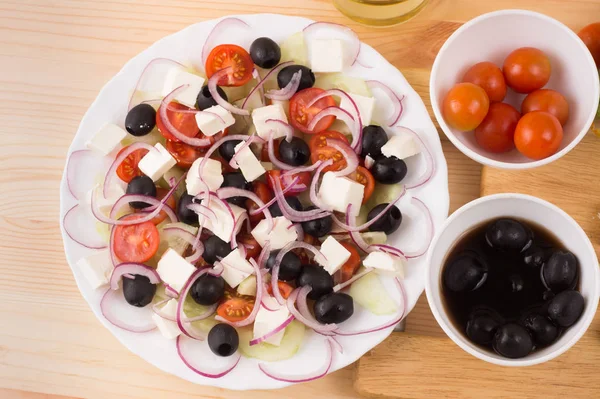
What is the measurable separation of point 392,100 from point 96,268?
1.88ft

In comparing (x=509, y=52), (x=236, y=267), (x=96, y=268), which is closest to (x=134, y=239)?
(x=96, y=268)

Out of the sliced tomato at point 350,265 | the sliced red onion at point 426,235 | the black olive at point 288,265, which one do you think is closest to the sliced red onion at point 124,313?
the black olive at point 288,265

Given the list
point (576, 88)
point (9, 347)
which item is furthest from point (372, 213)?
point (9, 347)

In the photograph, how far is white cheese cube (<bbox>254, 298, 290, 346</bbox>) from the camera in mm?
1172

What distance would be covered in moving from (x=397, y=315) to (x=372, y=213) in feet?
0.57

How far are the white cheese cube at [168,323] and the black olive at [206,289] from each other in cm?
4

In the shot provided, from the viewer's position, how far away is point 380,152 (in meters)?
1.22

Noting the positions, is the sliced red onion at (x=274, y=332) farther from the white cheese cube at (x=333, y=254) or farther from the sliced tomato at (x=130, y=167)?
the sliced tomato at (x=130, y=167)

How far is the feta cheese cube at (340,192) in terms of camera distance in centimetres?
118

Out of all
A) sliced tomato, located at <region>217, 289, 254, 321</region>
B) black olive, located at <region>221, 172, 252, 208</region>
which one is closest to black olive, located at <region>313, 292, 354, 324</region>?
sliced tomato, located at <region>217, 289, 254, 321</region>

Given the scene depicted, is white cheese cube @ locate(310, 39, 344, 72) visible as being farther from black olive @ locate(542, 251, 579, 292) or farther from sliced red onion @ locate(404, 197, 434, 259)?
black olive @ locate(542, 251, 579, 292)

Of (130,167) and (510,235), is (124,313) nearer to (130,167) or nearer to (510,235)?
(130,167)

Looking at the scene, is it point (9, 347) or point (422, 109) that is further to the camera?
point (9, 347)

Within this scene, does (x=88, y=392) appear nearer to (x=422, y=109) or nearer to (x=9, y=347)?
(x=9, y=347)
